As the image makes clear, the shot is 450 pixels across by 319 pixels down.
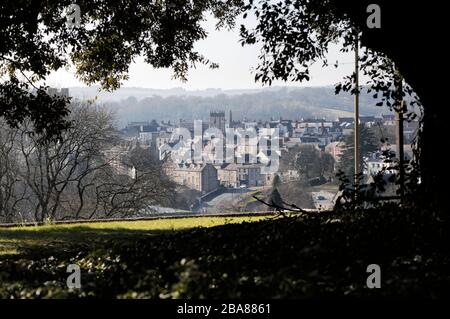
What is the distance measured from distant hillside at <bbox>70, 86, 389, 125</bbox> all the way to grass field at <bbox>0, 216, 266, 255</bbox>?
99.2 feet

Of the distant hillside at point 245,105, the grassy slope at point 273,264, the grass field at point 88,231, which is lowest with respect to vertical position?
the grass field at point 88,231

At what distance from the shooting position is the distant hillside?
46250 mm

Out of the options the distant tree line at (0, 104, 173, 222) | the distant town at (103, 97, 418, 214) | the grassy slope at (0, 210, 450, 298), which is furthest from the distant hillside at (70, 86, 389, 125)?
the grassy slope at (0, 210, 450, 298)

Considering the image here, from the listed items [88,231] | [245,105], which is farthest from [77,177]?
[245,105]

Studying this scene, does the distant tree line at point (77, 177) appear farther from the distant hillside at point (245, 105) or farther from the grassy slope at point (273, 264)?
the grassy slope at point (273, 264)

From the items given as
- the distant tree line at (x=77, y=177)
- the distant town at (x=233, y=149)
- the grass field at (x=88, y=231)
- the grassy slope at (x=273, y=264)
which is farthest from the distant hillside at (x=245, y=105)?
the grassy slope at (x=273, y=264)

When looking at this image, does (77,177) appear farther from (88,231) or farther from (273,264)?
(273,264)

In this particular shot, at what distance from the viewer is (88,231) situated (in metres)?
13.5

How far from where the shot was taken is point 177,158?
41344 millimetres

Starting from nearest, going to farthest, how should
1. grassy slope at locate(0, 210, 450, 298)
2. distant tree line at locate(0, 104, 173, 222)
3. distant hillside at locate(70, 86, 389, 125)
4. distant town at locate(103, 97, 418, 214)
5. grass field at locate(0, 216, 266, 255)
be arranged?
grassy slope at locate(0, 210, 450, 298) < grass field at locate(0, 216, 266, 255) < distant tree line at locate(0, 104, 173, 222) < distant town at locate(103, 97, 418, 214) < distant hillside at locate(70, 86, 389, 125)

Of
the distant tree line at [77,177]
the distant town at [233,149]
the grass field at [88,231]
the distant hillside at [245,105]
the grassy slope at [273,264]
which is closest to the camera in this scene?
the grassy slope at [273,264]

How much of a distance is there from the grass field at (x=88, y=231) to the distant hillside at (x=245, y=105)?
30245mm

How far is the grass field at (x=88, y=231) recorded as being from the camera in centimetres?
1184

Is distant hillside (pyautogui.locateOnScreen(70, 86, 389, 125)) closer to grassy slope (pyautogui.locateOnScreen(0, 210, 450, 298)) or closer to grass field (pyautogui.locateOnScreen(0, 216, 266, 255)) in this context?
grass field (pyautogui.locateOnScreen(0, 216, 266, 255))
